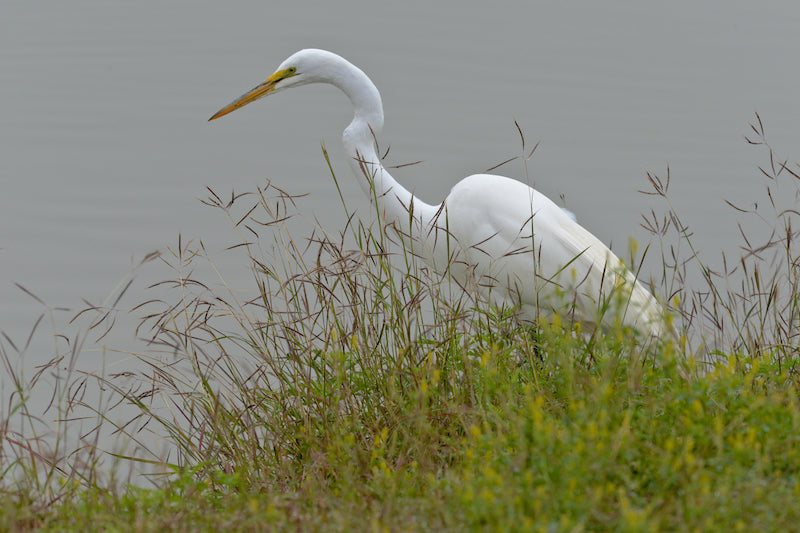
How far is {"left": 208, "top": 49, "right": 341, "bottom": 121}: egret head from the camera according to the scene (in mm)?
3520

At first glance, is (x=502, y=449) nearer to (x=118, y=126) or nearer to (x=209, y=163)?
(x=209, y=163)

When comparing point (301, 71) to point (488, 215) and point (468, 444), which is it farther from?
point (468, 444)

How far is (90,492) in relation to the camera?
6.65 feet

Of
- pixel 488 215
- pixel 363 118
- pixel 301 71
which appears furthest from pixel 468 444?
pixel 301 71

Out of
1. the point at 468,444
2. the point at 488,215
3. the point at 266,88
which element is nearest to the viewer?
the point at 468,444

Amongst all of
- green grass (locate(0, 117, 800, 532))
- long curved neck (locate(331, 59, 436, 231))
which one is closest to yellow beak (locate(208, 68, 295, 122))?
long curved neck (locate(331, 59, 436, 231))

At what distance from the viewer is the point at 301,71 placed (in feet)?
11.7

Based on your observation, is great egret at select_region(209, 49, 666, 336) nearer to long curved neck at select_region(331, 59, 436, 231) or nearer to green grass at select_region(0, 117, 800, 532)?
long curved neck at select_region(331, 59, 436, 231)

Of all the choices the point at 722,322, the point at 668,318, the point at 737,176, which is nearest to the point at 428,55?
the point at 737,176

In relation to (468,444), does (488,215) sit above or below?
above

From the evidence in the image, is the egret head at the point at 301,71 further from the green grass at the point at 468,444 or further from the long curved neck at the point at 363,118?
the green grass at the point at 468,444

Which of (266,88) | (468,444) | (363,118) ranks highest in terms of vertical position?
(266,88)

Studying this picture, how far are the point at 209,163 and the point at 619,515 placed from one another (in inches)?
201

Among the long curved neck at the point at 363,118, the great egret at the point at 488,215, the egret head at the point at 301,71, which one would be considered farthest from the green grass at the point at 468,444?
the egret head at the point at 301,71
